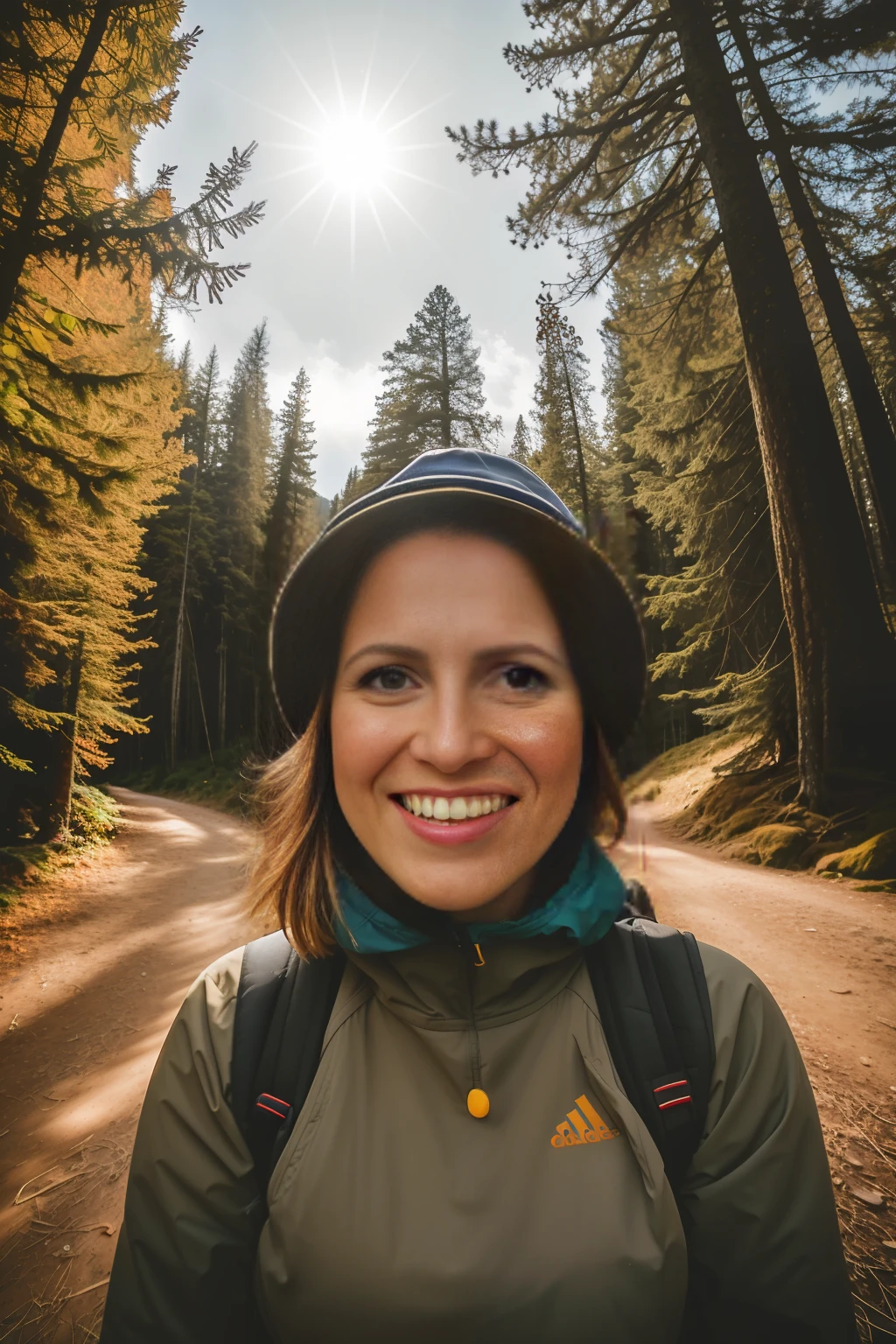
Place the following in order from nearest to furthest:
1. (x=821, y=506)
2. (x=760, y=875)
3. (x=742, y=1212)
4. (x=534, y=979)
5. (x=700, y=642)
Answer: (x=742, y=1212) → (x=534, y=979) → (x=760, y=875) → (x=821, y=506) → (x=700, y=642)

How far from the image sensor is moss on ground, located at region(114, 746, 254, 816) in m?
15.2

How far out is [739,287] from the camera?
2809 millimetres

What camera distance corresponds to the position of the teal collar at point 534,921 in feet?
3.70

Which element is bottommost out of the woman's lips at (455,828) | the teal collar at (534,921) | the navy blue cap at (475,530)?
the teal collar at (534,921)

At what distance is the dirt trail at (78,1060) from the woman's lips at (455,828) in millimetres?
1216

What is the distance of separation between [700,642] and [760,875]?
4.06 ft

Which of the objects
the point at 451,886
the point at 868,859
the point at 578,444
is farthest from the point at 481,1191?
the point at 578,444

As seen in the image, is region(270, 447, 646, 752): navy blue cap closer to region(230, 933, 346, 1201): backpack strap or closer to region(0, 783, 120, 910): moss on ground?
region(230, 933, 346, 1201): backpack strap

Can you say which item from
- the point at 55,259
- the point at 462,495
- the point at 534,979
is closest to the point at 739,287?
the point at 462,495

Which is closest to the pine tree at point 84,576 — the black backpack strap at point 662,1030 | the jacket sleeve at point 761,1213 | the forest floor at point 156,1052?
the forest floor at point 156,1052

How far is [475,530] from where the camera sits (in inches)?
48.6

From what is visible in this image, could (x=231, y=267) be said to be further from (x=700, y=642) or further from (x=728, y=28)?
(x=700, y=642)

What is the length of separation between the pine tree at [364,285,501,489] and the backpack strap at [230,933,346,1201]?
5.79m

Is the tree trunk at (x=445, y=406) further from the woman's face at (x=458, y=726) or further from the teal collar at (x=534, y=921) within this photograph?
the teal collar at (x=534, y=921)
